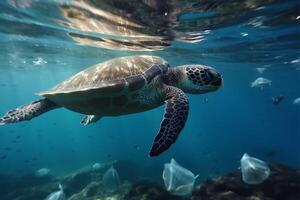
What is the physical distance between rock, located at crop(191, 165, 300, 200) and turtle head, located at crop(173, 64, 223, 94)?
8.43 feet

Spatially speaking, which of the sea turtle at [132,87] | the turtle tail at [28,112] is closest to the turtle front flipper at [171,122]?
the sea turtle at [132,87]

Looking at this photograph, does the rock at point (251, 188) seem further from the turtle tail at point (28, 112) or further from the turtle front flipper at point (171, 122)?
the turtle tail at point (28, 112)

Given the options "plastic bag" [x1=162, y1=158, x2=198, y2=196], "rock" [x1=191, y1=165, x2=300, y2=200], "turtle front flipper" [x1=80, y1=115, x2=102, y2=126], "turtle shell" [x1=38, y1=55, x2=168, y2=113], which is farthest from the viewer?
"turtle front flipper" [x1=80, y1=115, x2=102, y2=126]

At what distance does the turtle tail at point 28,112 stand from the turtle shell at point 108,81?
0.55 metres

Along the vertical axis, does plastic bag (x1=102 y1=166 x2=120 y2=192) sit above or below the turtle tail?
below

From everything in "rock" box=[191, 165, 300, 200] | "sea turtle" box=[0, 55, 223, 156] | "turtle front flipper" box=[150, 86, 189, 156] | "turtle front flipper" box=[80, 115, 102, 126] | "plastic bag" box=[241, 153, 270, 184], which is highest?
"sea turtle" box=[0, 55, 223, 156]

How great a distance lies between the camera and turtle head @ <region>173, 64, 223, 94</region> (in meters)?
6.05

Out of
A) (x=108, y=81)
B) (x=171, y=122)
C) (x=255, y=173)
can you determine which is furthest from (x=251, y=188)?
(x=108, y=81)

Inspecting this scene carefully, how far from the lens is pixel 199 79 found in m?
6.12

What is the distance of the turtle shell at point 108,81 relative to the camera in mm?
5891

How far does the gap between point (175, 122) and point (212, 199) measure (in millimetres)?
2986

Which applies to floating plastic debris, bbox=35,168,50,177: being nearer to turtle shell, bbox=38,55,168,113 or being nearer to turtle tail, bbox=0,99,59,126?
turtle tail, bbox=0,99,59,126

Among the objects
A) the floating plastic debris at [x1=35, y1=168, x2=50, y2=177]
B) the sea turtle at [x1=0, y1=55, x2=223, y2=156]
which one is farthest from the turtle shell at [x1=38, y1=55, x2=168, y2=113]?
the floating plastic debris at [x1=35, y1=168, x2=50, y2=177]

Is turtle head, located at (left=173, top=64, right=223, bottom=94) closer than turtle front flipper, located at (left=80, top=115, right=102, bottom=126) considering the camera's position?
Yes
